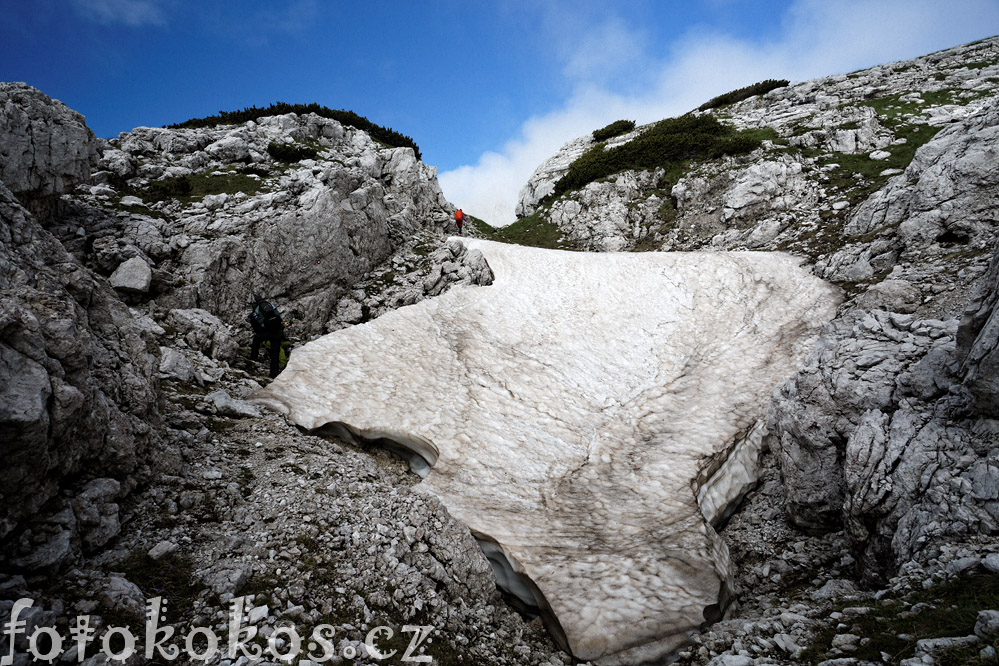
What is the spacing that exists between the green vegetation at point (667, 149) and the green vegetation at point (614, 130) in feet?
29.5

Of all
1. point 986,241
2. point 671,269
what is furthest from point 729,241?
point 986,241

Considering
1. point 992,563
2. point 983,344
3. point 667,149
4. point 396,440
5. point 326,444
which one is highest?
point 667,149

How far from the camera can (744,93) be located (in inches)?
1992

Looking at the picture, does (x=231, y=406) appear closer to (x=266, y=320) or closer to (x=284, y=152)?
(x=266, y=320)

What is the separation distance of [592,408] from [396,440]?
7.22 m

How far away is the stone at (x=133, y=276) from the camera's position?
14.6 metres

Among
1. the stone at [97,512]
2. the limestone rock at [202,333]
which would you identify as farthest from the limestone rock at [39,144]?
the stone at [97,512]

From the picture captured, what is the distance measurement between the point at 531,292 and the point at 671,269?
853cm

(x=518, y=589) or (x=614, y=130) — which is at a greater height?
(x=614, y=130)

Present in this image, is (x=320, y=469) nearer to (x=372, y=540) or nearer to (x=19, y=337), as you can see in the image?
(x=372, y=540)

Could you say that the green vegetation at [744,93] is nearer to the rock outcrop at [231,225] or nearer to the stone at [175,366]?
the rock outcrop at [231,225]

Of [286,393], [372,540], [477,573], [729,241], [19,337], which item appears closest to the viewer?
[19,337]

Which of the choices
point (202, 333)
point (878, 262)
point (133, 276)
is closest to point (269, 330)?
point (202, 333)

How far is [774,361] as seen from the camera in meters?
16.1
